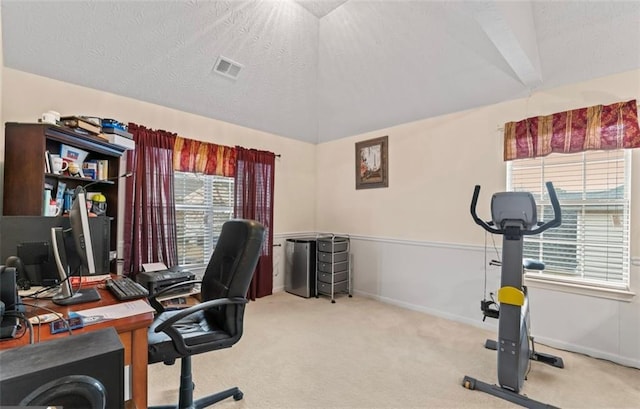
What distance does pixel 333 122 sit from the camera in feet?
14.1

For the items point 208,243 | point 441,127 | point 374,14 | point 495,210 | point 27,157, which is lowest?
point 208,243

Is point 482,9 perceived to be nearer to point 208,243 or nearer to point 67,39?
point 67,39

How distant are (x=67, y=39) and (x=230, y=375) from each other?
2861 mm

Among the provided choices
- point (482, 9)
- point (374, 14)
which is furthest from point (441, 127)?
point (482, 9)

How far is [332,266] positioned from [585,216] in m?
2.61

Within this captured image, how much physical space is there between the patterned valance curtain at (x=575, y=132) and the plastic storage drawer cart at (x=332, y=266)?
2.16 metres

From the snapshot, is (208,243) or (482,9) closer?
(482,9)

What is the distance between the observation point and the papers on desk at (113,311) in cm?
128

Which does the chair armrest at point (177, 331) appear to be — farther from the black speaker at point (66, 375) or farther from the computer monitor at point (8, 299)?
the black speaker at point (66, 375)

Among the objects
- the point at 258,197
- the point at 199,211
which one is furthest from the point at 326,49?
the point at 199,211

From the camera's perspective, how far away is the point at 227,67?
10.2ft

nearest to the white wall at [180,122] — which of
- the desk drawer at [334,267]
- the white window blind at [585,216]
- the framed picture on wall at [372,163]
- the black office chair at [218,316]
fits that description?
the desk drawer at [334,267]

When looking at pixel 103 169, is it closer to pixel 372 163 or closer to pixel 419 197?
pixel 372 163

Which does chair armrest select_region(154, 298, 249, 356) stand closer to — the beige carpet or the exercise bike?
the beige carpet
